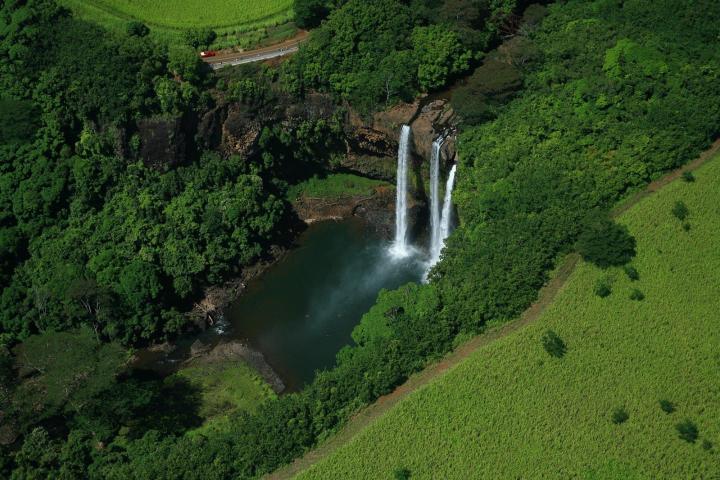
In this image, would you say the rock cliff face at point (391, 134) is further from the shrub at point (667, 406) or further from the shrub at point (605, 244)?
the shrub at point (667, 406)

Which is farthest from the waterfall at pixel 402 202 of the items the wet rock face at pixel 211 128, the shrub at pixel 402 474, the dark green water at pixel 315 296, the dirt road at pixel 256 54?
the shrub at pixel 402 474

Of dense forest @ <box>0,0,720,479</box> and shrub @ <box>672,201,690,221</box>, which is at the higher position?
dense forest @ <box>0,0,720,479</box>

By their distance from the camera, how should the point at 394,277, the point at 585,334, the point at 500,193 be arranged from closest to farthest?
the point at 585,334 < the point at 500,193 < the point at 394,277

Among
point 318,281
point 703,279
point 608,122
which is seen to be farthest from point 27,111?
point 703,279

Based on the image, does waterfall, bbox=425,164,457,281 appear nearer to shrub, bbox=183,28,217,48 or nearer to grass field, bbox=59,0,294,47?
grass field, bbox=59,0,294,47

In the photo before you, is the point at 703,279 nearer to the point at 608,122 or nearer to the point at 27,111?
the point at 608,122

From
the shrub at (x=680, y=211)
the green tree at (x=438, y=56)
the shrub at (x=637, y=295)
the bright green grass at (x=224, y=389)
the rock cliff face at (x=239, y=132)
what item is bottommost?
the bright green grass at (x=224, y=389)

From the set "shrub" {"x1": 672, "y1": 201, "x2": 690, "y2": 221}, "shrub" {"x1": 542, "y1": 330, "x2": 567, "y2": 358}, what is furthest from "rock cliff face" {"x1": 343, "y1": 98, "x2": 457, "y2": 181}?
"shrub" {"x1": 542, "y1": 330, "x2": 567, "y2": 358}
